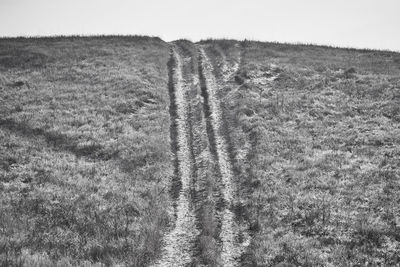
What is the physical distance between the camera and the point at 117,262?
12461mm

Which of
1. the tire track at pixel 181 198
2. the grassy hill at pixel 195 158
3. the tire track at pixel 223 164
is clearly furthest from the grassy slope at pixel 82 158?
the tire track at pixel 223 164

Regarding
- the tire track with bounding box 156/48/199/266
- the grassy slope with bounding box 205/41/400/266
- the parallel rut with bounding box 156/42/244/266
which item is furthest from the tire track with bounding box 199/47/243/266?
the tire track with bounding box 156/48/199/266

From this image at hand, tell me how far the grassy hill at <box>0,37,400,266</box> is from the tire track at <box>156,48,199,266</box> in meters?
0.33

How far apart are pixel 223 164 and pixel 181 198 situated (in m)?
3.56

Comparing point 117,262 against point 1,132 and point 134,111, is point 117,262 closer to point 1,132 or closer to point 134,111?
point 1,132

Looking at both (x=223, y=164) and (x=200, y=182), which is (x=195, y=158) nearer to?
(x=223, y=164)

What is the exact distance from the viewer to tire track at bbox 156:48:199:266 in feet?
43.8

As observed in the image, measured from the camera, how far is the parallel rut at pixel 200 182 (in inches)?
529

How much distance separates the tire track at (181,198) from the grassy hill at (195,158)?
1.09ft

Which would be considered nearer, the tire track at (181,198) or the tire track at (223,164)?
the tire track at (181,198)

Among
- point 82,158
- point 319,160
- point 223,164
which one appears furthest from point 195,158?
point 319,160

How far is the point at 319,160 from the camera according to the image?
64.3 feet

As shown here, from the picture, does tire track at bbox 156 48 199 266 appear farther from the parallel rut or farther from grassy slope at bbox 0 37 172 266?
grassy slope at bbox 0 37 172 266

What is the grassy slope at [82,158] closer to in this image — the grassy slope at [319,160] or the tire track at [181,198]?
the tire track at [181,198]
